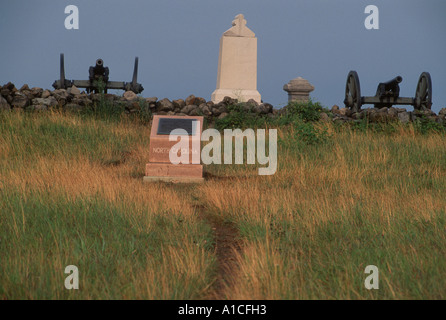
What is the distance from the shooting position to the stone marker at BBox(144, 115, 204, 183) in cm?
789

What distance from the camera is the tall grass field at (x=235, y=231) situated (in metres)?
3.17

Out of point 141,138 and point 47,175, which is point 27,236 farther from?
point 141,138

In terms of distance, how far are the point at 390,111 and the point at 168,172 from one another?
25.1ft

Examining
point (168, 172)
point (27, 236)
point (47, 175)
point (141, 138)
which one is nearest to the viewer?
point (27, 236)

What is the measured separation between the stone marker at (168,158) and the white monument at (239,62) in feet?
26.6

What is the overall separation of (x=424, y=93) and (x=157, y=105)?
975cm

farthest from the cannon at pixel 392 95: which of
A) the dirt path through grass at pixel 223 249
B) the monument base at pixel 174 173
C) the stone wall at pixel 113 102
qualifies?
the dirt path through grass at pixel 223 249

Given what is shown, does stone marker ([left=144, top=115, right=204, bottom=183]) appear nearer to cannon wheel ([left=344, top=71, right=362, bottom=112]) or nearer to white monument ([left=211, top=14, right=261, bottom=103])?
white monument ([left=211, top=14, right=261, bottom=103])

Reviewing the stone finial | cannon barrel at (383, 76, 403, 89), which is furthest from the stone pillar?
cannon barrel at (383, 76, 403, 89)

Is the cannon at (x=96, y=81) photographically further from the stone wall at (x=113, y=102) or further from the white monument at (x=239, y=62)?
the white monument at (x=239, y=62)

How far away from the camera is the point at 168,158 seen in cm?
810
